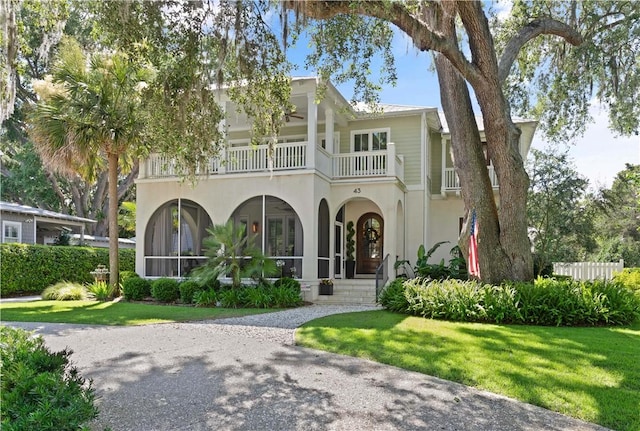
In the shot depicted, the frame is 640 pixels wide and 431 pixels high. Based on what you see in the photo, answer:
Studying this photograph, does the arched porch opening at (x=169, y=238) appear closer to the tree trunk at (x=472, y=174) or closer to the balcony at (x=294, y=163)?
the balcony at (x=294, y=163)

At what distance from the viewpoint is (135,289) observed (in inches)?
532

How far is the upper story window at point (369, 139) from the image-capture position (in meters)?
16.8

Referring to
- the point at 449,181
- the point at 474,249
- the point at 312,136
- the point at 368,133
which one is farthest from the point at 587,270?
the point at 312,136

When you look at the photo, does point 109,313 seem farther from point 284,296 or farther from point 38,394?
point 38,394

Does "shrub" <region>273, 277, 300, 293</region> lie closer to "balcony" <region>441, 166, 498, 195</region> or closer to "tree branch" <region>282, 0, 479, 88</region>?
"tree branch" <region>282, 0, 479, 88</region>

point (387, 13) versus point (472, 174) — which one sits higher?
point (387, 13)

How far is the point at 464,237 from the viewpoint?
11141mm

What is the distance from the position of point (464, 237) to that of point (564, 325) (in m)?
3.21

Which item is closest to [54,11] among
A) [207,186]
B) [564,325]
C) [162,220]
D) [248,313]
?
[248,313]

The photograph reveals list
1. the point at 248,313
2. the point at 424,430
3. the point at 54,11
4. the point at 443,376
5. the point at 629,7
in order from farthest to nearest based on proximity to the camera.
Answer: the point at 629,7 < the point at 248,313 < the point at 54,11 < the point at 443,376 < the point at 424,430

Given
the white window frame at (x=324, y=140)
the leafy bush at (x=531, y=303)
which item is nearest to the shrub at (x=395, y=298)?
the leafy bush at (x=531, y=303)

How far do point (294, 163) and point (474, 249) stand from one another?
20.5ft

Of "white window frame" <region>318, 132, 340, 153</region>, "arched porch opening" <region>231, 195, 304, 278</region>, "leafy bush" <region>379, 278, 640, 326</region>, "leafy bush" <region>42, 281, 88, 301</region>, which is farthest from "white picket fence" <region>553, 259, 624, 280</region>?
"leafy bush" <region>42, 281, 88, 301</region>

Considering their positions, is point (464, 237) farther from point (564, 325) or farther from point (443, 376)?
point (443, 376)
